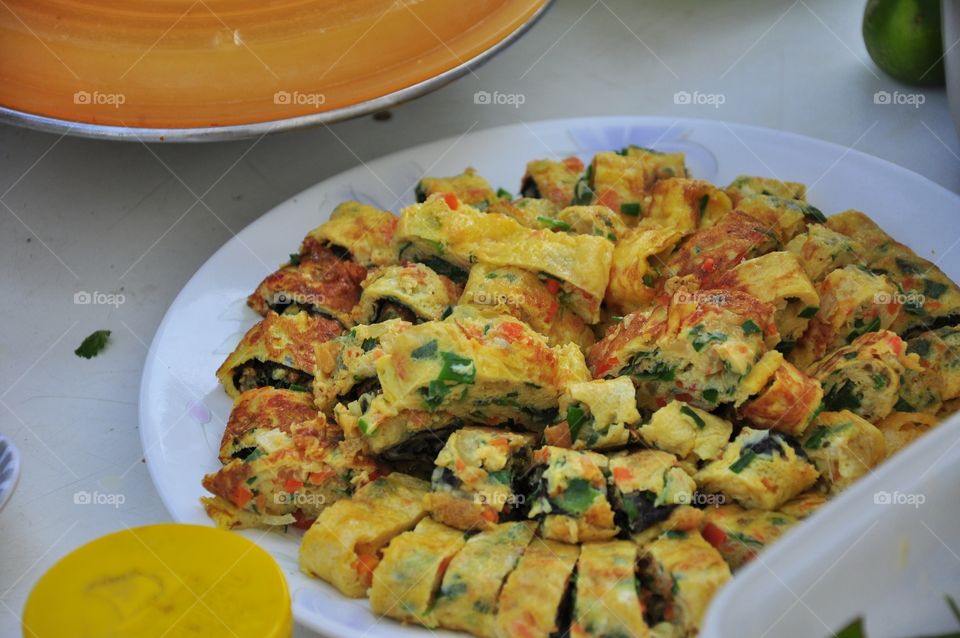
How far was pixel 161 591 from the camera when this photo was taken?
150cm

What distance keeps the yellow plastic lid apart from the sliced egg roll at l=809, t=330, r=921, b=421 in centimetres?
112

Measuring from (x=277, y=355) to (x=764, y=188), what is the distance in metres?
1.26

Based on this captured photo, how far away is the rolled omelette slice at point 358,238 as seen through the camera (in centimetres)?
247

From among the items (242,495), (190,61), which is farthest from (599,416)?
(190,61)

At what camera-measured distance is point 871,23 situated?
342 centimetres

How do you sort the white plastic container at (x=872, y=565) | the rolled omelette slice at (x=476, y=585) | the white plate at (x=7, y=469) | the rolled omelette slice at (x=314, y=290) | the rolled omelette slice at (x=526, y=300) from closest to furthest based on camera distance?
the white plastic container at (x=872, y=565) < the rolled omelette slice at (x=476, y=585) < the white plate at (x=7, y=469) < the rolled omelette slice at (x=526, y=300) < the rolled omelette slice at (x=314, y=290)

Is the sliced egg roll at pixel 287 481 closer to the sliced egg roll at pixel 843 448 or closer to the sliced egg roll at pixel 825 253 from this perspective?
the sliced egg roll at pixel 843 448

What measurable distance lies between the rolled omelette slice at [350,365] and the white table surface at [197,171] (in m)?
0.53

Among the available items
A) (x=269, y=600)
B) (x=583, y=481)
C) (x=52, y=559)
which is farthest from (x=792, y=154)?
(x=52, y=559)

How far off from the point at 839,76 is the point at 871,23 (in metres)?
0.24

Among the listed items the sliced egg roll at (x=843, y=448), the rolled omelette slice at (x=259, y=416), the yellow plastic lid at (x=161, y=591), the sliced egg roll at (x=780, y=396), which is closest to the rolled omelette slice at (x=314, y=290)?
the rolled omelette slice at (x=259, y=416)

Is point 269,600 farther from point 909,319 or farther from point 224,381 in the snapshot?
point 909,319

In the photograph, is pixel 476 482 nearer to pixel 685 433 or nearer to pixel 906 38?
pixel 685 433

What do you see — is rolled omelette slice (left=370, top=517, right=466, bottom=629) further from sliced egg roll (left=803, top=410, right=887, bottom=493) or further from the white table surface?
the white table surface
